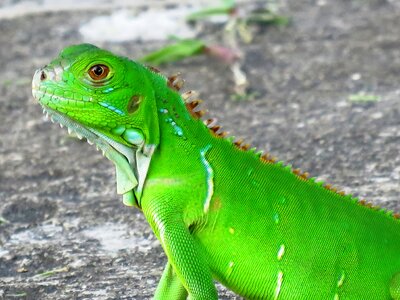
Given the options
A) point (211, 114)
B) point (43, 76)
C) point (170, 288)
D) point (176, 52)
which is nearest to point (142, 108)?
point (43, 76)

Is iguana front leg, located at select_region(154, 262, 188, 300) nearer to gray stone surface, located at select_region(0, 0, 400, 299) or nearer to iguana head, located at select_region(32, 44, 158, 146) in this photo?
gray stone surface, located at select_region(0, 0, 400, 299)

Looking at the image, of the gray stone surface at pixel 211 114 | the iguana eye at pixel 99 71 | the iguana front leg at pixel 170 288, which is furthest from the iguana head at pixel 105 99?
the gray stone surface at pixel 211 114

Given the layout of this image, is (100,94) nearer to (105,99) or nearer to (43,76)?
(105,99)

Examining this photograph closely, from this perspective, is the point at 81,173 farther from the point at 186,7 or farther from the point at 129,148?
the point at 186,7

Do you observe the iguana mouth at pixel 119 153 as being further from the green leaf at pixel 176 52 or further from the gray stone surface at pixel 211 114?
the green leaf at pixel 176 52

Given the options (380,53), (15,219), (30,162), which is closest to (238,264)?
(15,219)

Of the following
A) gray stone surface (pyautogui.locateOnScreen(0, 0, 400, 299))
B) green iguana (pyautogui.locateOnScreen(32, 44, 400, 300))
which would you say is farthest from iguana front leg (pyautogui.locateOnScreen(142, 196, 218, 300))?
gray stone surface (pyautogui.locateOnScreen(0, 0, 400, 299))
